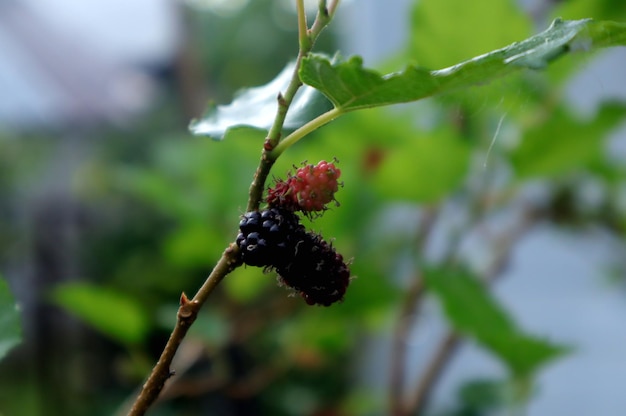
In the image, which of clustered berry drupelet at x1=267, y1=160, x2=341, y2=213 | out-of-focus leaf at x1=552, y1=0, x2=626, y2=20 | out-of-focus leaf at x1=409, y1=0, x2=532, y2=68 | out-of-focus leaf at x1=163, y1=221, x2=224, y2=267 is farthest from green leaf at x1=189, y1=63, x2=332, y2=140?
out-of-focus leaf at x1=163, y1=221, x2=224, y2=267

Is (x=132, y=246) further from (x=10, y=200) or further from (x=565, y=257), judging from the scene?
(x=565, y=257)

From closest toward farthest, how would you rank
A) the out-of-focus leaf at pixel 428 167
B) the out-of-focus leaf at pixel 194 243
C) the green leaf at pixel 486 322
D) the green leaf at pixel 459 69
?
1. the green leaf at pixel 459 69
2. the green leaf at pixel 486 322
3. the out-of-focus leaf at pixel 428 167
4. the out-of-focus leaf at pixel 194 243

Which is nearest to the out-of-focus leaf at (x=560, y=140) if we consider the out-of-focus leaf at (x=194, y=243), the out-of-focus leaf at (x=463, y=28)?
the out-of-focus leaf at (x=463, y=28)

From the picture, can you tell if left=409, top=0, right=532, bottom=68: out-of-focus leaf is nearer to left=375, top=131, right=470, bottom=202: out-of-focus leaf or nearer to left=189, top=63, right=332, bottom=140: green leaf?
left=375, top=131, right=470, bottom=202: out-of-focus leaf

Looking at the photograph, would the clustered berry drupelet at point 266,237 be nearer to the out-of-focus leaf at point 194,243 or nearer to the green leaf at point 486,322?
the green leaf at point 486,322

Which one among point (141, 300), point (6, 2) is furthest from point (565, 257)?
point (6, 2)
